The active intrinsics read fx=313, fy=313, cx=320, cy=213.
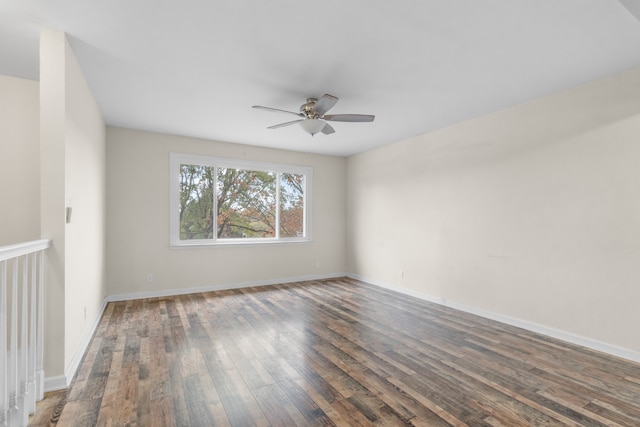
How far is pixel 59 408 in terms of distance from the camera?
1.97 metres

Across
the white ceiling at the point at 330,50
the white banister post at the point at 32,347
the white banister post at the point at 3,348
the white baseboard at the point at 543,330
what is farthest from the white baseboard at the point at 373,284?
the white ceiling at the point at 330,50

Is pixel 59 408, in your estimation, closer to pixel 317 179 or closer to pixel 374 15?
pixel 374 15

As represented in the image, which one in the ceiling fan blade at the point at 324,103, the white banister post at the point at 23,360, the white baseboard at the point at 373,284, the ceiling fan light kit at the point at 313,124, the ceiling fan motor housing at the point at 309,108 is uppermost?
the ceiling fan motor housing at the point at 309,108

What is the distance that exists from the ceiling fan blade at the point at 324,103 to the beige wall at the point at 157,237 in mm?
2626

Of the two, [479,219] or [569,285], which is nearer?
[569,285]

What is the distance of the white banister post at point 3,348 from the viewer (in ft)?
5.26

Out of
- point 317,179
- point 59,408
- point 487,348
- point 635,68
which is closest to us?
point 59,408

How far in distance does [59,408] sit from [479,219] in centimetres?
431

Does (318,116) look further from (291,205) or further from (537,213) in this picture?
(291,205)

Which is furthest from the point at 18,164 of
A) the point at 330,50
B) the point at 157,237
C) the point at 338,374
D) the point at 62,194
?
the point at 338,374

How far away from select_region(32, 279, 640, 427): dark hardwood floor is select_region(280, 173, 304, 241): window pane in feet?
7.43

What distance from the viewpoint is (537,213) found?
133 inches

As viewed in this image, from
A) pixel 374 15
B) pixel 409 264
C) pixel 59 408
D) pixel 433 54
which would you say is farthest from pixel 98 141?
pixel 409 264

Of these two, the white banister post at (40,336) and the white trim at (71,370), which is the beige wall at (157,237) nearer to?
the white trim at (71,370)
